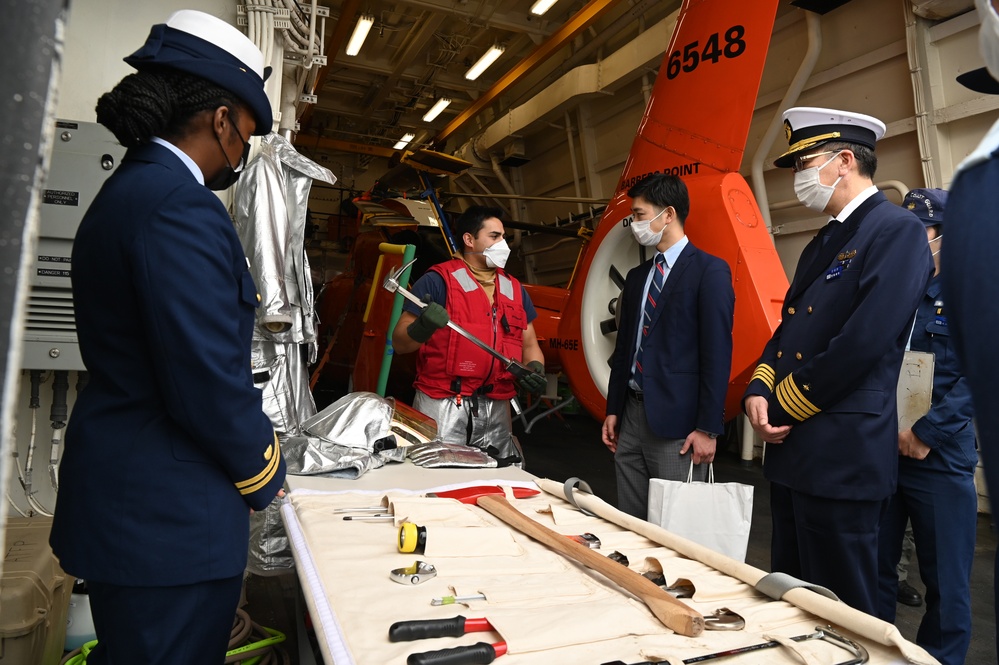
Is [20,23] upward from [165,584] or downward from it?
upward

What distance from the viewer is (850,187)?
1816 millimetres

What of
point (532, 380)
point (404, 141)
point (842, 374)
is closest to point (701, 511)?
point (842, 374)

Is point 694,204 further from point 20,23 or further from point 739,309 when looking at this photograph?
point 20,23

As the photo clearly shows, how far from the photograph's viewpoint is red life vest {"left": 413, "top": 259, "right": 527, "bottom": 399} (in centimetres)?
304

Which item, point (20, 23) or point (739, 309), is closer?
point (20, 23)

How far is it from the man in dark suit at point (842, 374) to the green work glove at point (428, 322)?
1.39m

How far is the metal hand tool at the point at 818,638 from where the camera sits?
93 centimetres

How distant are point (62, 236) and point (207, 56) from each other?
5.33 feet

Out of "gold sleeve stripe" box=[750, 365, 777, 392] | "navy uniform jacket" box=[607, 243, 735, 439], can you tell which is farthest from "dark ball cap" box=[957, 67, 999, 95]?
"navy uniform jacket" box=[607, 243, 735, 439]

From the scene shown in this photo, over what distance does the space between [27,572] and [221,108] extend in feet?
4.28

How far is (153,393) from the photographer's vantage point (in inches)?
42.9

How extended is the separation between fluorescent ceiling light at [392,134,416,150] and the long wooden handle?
11.2 m

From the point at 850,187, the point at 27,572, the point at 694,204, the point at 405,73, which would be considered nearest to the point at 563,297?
the point at 694,204

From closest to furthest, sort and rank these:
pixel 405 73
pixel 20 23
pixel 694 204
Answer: pixel 20 23 → pixel 694 204 → pixel 405 73
